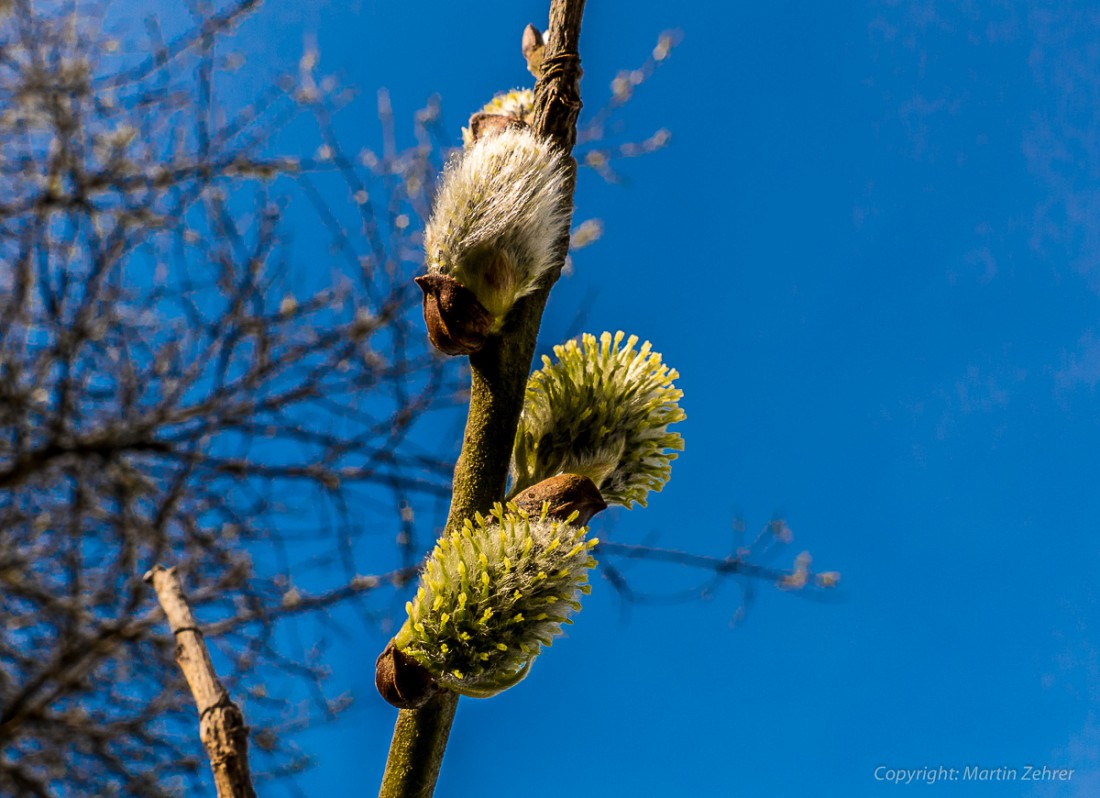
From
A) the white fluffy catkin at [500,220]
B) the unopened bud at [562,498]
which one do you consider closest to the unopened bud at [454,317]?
the white fluffy catkin at [500,220]

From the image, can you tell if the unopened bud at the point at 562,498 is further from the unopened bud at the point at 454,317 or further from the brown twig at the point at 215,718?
the brown twig at the point at 215,718

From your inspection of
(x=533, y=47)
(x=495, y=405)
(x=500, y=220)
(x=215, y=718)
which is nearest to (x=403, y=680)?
→ (x=215, y=718)

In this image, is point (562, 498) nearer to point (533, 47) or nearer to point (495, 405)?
point (495, 405)

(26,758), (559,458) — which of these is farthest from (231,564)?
(559,458)

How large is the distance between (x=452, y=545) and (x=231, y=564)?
2482 millimetres

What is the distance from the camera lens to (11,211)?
3.06m

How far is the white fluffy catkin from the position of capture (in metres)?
0.95

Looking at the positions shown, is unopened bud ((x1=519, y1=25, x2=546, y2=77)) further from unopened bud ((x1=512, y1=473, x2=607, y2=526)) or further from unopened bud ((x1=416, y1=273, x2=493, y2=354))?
unopened bud ((x1=512, y1=473, x2=607, y2=526))

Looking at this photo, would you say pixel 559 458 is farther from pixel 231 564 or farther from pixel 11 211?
pixel 11 211

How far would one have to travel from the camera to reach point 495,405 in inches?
36.5

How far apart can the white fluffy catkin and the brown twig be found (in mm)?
468

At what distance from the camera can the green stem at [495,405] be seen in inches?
31.8

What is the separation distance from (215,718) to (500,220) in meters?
0.59

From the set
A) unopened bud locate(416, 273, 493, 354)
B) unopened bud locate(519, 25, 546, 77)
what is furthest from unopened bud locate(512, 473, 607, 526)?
unopened bud locate(519, 25, 546, 77)
